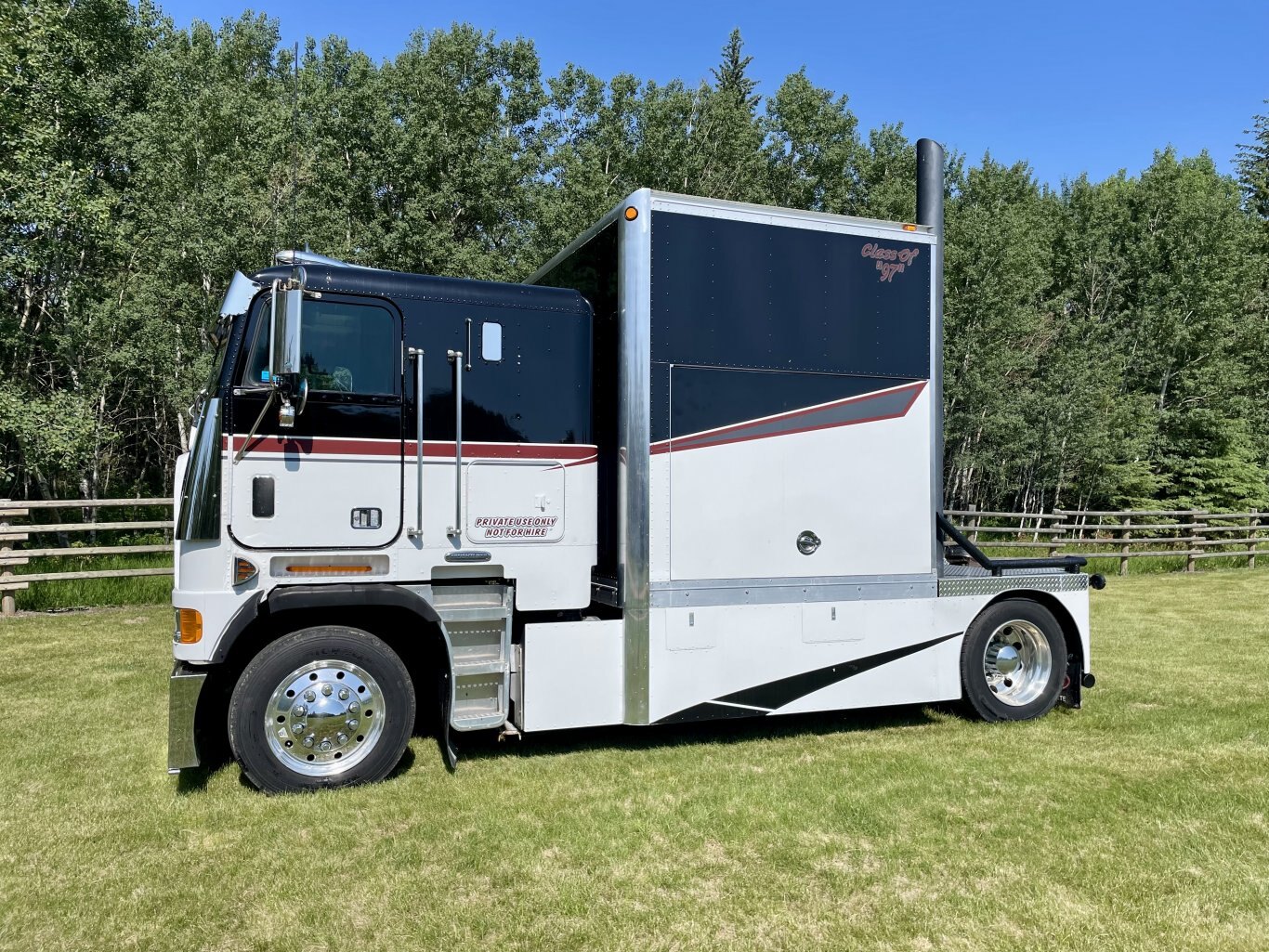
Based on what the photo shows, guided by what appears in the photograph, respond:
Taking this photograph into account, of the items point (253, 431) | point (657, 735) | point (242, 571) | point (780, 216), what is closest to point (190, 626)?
point (242, 571)

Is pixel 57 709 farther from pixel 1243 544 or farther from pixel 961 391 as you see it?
pixel 961 391

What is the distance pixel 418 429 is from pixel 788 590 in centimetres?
245

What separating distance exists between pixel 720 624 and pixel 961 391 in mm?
23879

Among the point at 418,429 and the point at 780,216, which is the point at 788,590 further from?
the point at 418,429

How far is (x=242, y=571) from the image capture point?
4445 mm

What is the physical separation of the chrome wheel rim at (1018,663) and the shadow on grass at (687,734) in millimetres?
457

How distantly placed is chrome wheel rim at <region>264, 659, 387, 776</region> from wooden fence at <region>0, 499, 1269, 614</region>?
270 inches

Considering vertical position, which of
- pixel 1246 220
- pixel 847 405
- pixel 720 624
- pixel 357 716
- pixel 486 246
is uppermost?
pixel 1246 220

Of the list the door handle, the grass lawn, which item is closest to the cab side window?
the door handle

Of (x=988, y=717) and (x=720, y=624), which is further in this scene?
(x=988, y=717)

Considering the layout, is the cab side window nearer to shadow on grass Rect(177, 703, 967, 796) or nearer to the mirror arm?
the mirror arm

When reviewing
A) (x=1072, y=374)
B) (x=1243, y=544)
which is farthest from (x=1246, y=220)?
(x=1243, y=544)

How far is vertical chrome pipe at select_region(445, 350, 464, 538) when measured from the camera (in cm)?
481

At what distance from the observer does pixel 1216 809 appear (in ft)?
14.4
